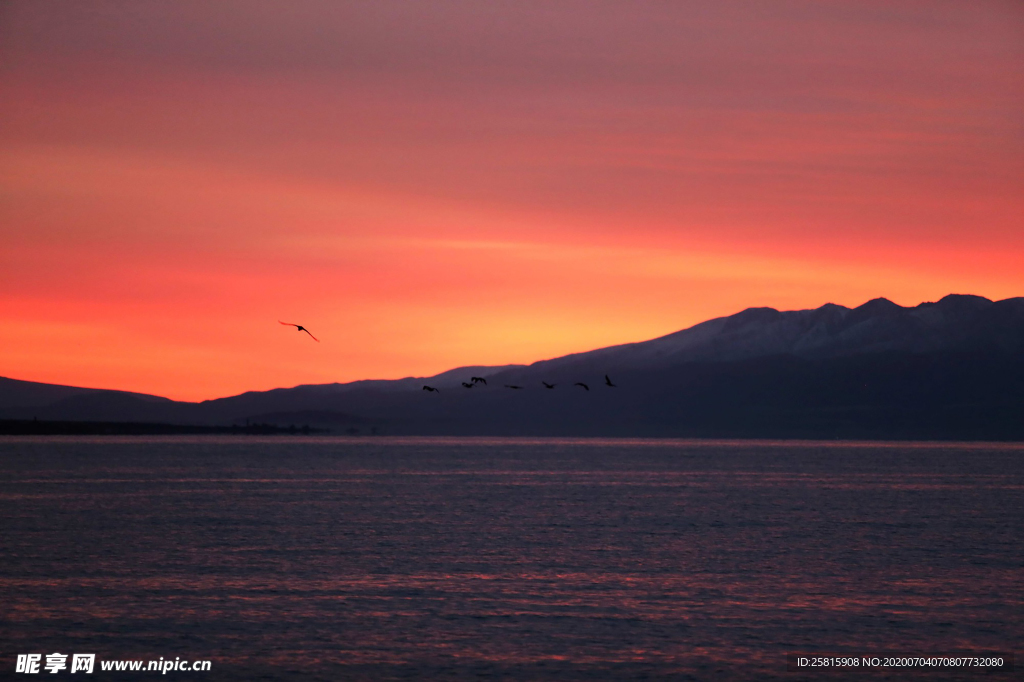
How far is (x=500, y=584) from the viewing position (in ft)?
151

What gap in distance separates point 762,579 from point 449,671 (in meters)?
21.5

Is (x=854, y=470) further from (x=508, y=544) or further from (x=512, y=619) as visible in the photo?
(x=512, y=619)

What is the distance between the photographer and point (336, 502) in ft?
316

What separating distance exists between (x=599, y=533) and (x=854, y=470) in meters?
131

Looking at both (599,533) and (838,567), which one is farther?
(599,533)

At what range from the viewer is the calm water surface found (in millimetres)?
33594

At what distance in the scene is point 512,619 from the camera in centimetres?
3819

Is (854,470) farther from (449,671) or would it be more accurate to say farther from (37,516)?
(449,671)

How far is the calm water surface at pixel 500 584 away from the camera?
33594 mm

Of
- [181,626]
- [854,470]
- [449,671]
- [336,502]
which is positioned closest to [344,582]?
[181,626]

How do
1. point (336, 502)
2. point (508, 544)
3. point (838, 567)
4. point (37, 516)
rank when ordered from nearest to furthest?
1. point (838, 567)
2. point (508, 544)
3. point (37, 516)
4. point (336, 502)

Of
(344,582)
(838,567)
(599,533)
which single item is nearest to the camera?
(344,582)

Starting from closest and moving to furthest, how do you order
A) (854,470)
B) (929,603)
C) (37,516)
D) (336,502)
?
(929,603) → (37,516) → (336,502) → (854,470)

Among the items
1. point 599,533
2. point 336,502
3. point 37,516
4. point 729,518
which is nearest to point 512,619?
point 599,533
